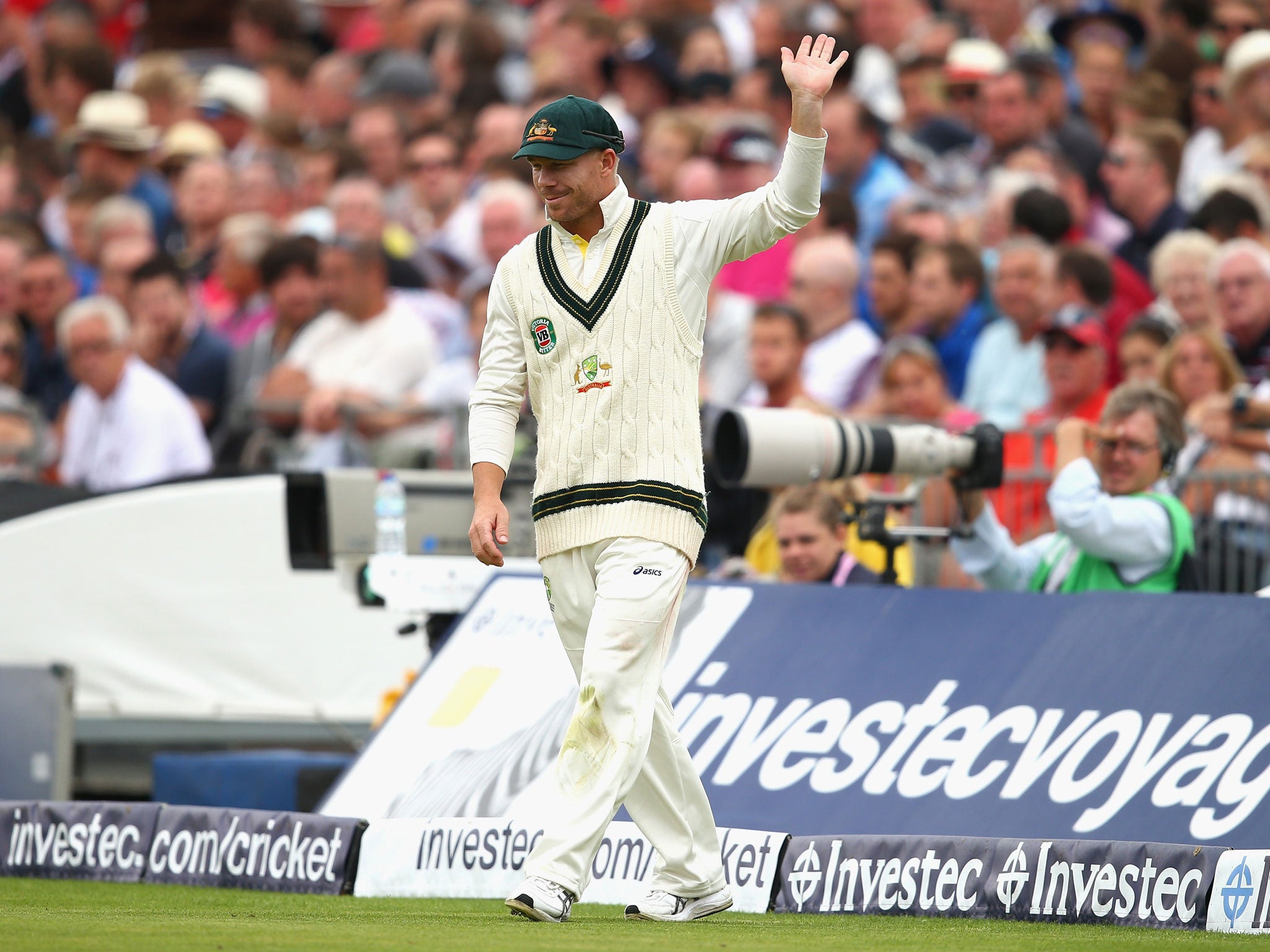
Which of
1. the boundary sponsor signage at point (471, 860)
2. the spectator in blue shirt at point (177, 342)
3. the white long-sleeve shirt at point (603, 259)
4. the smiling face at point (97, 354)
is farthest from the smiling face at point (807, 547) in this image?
the spectator in blue shirt at point (177, 342)

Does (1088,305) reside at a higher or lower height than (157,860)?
higher

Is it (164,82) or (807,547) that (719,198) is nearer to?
(807,547)

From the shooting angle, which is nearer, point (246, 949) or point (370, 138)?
point (246, 949)

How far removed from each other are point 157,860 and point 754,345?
4372 millimetres

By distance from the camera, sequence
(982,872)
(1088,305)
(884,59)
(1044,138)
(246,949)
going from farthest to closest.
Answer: (884,59) → (1044,138) → (1088,305) → (982,872) → (246,949)

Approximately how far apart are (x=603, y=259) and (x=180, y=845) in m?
2.87

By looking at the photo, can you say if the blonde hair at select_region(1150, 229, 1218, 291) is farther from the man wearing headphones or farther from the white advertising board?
the white advertising board

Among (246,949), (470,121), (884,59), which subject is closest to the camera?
(246,949)

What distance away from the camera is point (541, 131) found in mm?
6152

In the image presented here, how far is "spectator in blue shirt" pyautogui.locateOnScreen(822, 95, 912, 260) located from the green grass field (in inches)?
299

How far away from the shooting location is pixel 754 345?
1086 centimetres

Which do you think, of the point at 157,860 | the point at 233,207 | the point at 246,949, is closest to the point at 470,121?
the point at 233,207

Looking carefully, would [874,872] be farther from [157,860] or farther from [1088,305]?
[1088,305]

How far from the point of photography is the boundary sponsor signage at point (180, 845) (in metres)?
7.46
